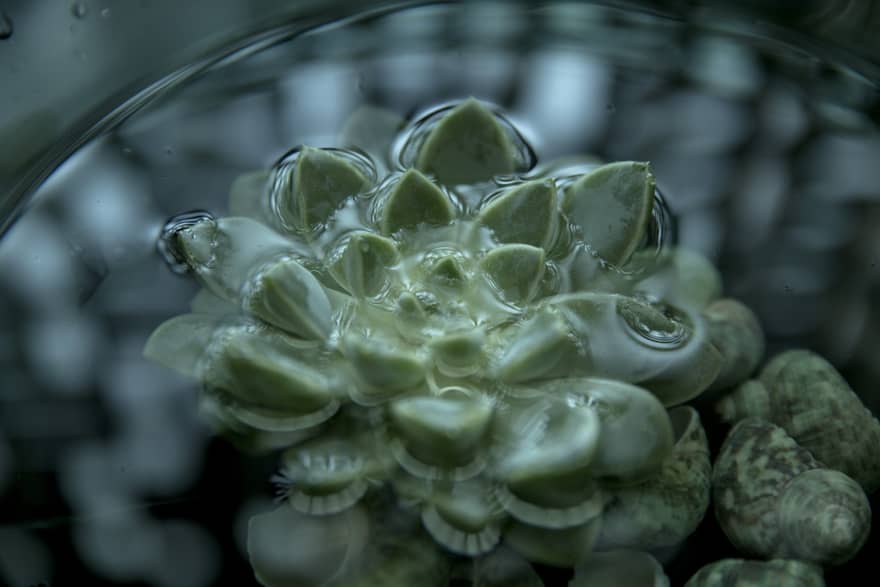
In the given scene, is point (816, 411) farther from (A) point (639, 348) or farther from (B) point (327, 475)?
(B) point (327, 475)

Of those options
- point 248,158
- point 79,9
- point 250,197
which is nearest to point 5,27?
point 79,9

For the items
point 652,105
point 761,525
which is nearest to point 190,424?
point 761,525

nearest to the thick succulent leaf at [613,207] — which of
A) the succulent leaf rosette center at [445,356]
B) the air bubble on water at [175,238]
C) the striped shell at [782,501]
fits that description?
the succulent leaf rosette center at [445,356]

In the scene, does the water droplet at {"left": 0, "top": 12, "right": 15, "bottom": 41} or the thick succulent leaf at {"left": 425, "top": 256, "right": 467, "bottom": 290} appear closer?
the thick succulent leaf at {"left": 425, "top": 256, "right": 467, "bottom": 290}

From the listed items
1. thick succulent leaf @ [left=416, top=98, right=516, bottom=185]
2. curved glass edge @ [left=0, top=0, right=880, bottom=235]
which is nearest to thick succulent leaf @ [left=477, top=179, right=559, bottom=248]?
thick succulent leaf @ [left=416, top=98, right=516, bottom=185]

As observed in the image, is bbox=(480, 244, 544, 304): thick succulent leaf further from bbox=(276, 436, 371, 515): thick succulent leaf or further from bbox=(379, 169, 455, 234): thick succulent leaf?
bbox=(276, 436, 371, 515): thick succulent leaf

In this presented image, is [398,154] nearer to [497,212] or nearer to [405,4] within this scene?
[497,212]

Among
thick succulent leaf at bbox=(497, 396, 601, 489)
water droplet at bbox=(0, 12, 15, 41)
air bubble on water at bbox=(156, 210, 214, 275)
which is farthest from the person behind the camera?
water droplet at bbox=(0, 12, 15, 41)
